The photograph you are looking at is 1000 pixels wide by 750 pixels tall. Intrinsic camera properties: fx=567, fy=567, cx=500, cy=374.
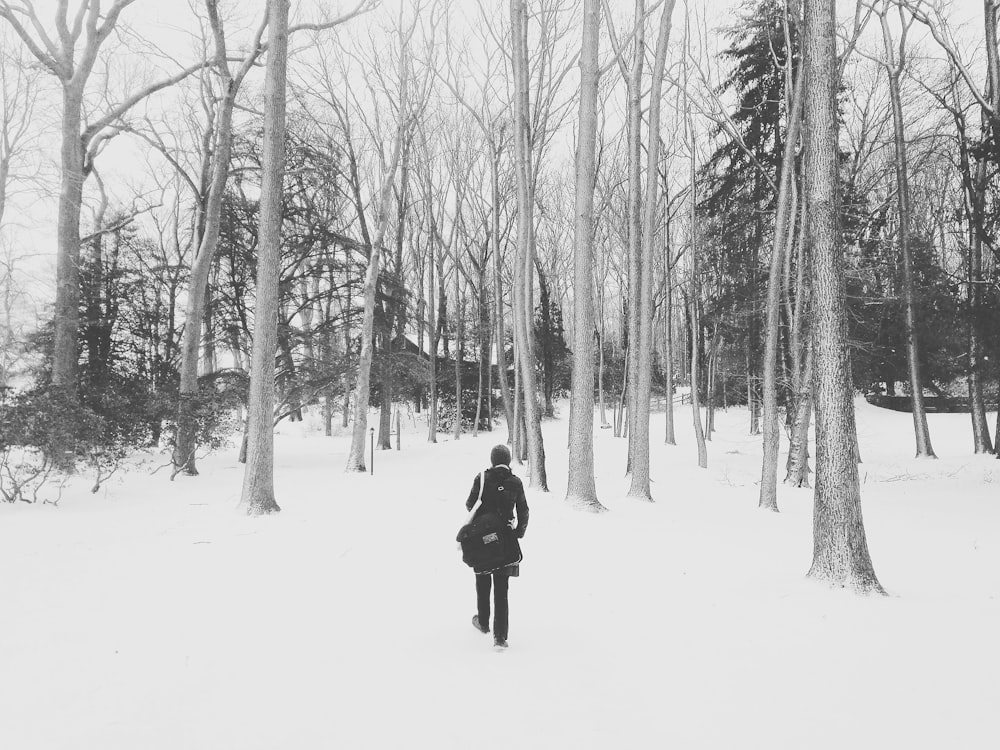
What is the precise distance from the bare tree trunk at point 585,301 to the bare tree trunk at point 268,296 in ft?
15.6

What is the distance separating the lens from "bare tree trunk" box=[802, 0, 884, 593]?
206 inches

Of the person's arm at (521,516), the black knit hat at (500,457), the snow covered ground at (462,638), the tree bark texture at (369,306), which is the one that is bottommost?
the snow covered ground at (462,638)

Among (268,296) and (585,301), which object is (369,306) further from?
(585,301)

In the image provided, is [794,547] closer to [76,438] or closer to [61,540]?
[61,540]

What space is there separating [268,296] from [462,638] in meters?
6.50

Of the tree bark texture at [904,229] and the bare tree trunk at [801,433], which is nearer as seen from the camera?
the bare tree trunk at [801,433]

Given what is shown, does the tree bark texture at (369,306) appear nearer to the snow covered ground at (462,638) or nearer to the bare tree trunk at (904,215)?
the snow covered ground at (462,638)

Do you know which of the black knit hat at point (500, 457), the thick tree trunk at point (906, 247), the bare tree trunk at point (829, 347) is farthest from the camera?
the thick tree trunk at point (906, 247)

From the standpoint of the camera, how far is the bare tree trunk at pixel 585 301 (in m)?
9.26

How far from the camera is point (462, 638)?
4098mm

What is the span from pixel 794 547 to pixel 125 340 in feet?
58.7

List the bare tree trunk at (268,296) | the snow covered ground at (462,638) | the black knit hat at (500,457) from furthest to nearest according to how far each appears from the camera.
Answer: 1. the bare tree trunk at (268,296)
2. the black knit hat at (500,457)
3. the snow covered ground at (462,638)

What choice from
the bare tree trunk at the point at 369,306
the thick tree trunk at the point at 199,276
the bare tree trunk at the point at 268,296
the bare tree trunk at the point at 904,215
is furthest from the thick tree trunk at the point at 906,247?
the thick tree trunk at the point at 199,276

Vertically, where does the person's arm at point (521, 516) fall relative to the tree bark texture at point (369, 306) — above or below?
below
